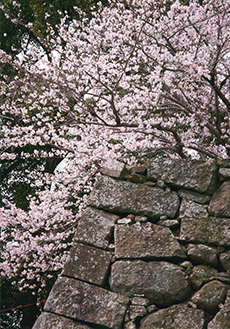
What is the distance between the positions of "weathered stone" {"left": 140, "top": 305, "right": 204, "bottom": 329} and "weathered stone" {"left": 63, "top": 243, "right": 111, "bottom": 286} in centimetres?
46

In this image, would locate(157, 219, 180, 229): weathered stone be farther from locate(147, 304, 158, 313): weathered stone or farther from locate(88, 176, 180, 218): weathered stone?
locate(147, 304, 158, 313): weathered stone

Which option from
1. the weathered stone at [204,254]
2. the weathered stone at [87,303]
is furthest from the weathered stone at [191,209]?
the weathered stone at [87,303]

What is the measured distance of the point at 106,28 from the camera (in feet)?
18.8

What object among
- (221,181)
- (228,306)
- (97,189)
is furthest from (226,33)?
(228,306)

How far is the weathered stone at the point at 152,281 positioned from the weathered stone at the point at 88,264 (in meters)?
0.09

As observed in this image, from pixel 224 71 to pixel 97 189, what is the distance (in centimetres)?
388

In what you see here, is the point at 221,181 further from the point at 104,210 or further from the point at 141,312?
the point at 141,312

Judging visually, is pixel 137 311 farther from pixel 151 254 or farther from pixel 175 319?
pixel 151 254

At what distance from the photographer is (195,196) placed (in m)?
2.84

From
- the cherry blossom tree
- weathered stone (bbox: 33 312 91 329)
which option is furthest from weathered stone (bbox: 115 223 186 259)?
the cherry blossom tree

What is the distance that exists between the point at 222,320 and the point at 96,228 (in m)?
1.16

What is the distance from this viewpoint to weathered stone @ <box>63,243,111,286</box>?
2.67 m

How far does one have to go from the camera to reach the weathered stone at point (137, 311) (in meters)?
2.50

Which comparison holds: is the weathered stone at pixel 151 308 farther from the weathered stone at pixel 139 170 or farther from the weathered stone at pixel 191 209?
the weathered stone at pixel 139 170
